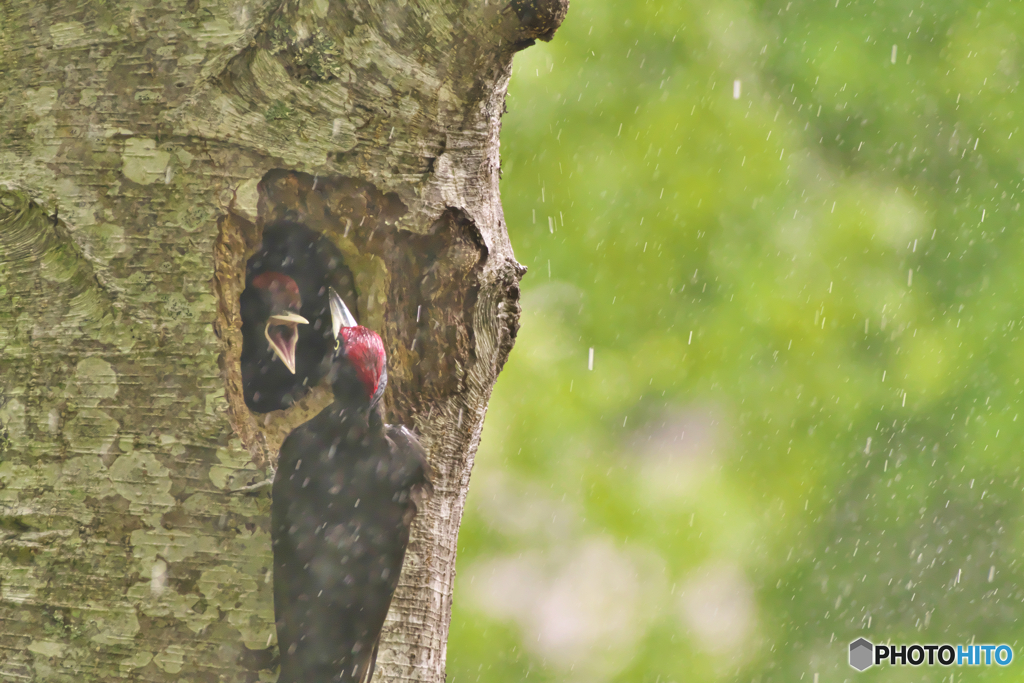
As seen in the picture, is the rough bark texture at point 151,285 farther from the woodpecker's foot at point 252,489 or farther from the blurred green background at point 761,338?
the blurred green background at point 761,338

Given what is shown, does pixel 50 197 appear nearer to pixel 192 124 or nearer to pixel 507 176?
pixel 192 124

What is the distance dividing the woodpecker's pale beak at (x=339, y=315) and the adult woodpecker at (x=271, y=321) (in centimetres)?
5

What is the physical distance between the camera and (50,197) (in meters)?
1.17

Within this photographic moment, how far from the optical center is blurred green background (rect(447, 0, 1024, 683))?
5039 millimetres

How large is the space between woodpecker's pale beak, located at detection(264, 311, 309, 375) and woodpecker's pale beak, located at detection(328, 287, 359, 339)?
0.20 feet

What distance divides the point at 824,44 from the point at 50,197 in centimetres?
489

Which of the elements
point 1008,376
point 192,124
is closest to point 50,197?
point 192,124

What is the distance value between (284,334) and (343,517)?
304 mm

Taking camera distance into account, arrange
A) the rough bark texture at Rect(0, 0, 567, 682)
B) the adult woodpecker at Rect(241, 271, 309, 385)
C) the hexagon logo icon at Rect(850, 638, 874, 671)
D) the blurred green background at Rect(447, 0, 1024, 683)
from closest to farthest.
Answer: the rough bark texture at Rect(0, 0, 567, 682) < the adult woodpecker at Rect(241, 271, 309, 385) < the blurred green background at Rect(447, 0, 1024, 683) < the hexagon logo icon at Rect(850, 638, 874, 671)

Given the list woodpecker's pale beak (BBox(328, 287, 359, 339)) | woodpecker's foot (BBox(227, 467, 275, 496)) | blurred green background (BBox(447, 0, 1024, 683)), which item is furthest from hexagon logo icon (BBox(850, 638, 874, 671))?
woodpecker's foot (BBox(227, 467, 275, 496))

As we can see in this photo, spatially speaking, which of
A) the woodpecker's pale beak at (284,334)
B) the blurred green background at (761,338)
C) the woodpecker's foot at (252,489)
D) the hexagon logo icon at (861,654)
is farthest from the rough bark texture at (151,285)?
the hexagon logo icon at (861,654)

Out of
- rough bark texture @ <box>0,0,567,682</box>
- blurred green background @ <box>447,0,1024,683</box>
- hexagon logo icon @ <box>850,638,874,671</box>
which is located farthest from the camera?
hexagon logo icon @ <box>850,638,874,671</box>

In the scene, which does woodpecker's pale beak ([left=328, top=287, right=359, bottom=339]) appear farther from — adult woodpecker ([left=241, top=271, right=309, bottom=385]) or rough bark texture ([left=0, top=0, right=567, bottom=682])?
rough bark texture ([left=0, top=0, right=567, bottom=682])

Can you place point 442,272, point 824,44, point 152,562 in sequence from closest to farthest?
point 152,562, point 442,272, point 824,44
